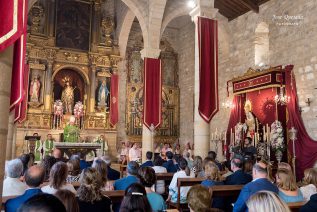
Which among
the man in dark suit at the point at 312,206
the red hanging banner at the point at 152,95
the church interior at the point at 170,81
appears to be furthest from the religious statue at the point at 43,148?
the man in dark suit at the point at 312,206

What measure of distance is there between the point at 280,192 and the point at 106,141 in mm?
12967

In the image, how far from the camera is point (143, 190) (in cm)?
282

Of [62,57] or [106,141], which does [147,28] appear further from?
[106,141]

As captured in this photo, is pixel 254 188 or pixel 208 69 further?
pixel 208 69

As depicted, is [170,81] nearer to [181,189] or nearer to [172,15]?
[172,15]

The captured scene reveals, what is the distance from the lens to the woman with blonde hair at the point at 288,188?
402 centimetres

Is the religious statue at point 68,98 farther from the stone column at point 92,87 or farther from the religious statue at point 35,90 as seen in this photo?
the religious statue at point 35,90

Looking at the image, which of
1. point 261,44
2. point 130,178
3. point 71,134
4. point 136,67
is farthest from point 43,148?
point 261,44

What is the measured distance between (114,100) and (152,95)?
15.6ft

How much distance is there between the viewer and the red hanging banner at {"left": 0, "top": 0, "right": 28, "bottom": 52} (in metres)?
3.18

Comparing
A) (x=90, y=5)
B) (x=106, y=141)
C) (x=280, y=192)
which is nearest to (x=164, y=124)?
(x=106, y=141)

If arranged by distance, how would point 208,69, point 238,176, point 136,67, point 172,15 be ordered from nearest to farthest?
point 238,176
point 208,69
point 172,15
point 136,67

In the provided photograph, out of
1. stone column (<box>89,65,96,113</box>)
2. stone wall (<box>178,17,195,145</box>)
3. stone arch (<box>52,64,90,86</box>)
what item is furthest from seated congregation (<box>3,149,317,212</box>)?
stone wall (<box>178,17,195,145</box>)

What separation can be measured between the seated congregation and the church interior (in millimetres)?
3043
